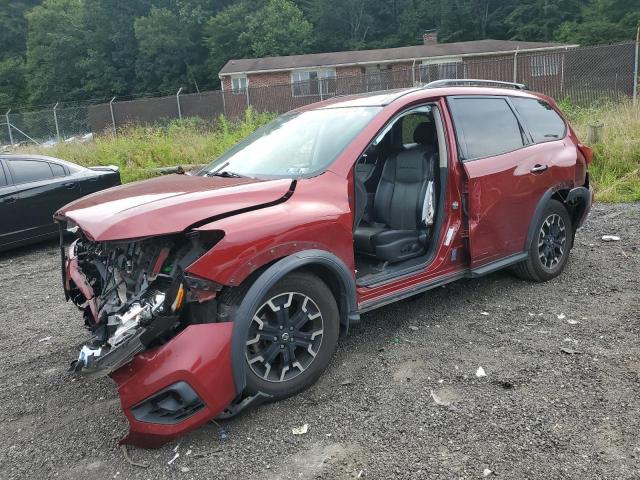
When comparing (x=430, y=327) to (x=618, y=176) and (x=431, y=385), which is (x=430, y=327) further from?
(x=618, y=176)

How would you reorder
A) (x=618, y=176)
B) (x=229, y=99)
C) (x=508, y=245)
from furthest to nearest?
(x=229, y=99) < (x=618, y=176) < (x=508, y=245)

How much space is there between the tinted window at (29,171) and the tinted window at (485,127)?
6.21 m

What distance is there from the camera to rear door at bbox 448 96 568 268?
436 cm

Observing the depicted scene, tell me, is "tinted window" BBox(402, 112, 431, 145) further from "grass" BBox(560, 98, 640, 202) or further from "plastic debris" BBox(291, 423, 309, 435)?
"grass" BBox(560, 98, 640, 202)

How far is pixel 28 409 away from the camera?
11.6ft

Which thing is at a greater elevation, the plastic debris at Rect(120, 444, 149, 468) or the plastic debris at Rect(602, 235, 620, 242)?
the plastic debris at Rect(120, 444, 149, 468)

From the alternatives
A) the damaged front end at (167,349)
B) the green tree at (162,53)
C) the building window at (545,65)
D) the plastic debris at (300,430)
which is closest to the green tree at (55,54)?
the green tree at (162,53)

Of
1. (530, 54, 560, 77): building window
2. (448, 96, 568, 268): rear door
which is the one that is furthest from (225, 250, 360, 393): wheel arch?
(530, 54, 560, 77): building window

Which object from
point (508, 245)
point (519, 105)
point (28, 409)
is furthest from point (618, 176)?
point (28, 409)

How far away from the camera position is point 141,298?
10.0 ft

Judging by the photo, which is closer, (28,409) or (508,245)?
(28,409)

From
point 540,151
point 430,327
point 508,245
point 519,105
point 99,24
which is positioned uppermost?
point 99,24

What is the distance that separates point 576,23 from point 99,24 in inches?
1836

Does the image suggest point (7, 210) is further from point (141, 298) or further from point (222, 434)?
point (222, 434)
